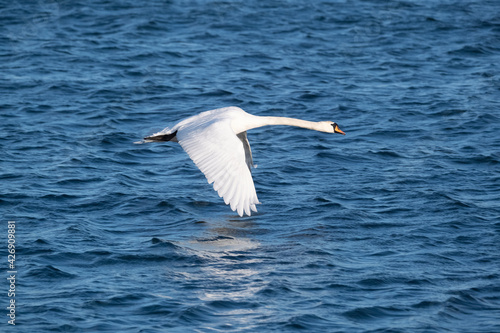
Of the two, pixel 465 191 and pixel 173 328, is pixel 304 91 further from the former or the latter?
pixel 173 328

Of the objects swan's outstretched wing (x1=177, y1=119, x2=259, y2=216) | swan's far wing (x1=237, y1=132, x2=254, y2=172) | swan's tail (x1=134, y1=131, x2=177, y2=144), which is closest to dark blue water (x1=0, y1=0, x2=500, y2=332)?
swan's far wing (x1=237, y1=132, x2=254, y2=172)

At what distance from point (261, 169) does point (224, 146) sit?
10.0 feet

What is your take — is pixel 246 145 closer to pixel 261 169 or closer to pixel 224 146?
pixel 261 169

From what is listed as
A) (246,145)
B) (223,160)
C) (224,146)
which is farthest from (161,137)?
(223,160)

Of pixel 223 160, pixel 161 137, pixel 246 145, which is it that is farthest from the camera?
pixel 246 145

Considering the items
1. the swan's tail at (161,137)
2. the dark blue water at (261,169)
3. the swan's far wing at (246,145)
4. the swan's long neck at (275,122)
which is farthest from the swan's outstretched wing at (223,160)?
the swan's far wing at (246,145)

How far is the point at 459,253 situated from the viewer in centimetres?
892

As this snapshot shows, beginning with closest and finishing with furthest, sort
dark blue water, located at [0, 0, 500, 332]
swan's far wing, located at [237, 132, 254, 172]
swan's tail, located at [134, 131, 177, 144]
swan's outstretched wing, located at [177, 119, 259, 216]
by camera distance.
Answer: dark blue water, located at [0, 0, 500, 332], swan's outstretched wing, located at [177, 119, 259, 216], swan's tail, located at [134, 131, 177, 144], swan's far wing, located at [237, 132, 254, 172]

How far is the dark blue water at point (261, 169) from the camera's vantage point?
7723 mm

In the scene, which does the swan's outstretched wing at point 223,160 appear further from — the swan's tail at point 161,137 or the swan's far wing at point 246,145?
the swan's far wing at point 246,145

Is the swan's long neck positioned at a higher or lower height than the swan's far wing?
higher

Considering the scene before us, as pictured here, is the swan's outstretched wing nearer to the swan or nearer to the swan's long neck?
the swan

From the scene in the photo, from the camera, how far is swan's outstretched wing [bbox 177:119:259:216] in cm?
823

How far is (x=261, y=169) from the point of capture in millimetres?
11906
